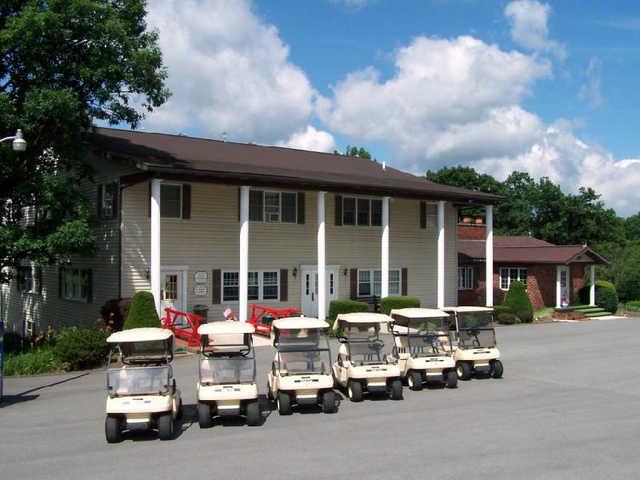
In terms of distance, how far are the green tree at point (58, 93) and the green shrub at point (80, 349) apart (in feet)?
9.26

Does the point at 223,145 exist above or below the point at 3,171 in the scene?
above

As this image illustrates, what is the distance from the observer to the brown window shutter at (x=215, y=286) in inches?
925

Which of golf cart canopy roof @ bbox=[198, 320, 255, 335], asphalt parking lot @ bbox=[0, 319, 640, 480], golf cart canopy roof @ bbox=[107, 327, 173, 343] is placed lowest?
asphalt parking lot @ bbox=[0, 319, 640, 480]

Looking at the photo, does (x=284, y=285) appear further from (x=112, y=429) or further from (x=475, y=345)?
(x=112, y=429)

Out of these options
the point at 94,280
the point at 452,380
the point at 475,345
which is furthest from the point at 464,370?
the point at 94,280

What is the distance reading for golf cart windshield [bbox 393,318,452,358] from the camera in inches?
535

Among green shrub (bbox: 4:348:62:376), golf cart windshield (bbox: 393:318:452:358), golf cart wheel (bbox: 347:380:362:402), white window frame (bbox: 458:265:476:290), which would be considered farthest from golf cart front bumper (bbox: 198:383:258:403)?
white window frame (bbox: 458:265:476:290)

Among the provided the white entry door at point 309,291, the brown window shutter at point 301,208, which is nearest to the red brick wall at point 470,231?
the white entry door at point 309,291

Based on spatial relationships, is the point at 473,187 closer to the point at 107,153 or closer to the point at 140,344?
the point at 107,153

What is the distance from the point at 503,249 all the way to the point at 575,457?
3020 cm

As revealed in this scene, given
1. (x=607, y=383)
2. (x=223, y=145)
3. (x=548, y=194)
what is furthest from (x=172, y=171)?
(x=548, y=194)

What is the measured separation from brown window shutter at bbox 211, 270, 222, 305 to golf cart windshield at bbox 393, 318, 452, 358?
10869mm

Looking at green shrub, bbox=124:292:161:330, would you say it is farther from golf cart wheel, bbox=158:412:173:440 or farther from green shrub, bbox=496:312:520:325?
green shrub, bbox=496:312:520:325

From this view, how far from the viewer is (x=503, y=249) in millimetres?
37844
